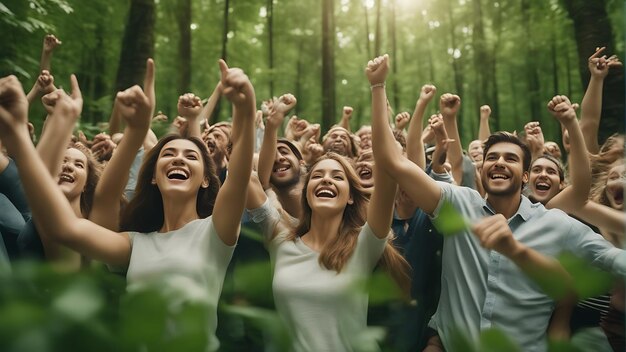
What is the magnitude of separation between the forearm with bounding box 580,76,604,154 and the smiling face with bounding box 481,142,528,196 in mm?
1376

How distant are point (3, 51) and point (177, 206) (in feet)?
17.4

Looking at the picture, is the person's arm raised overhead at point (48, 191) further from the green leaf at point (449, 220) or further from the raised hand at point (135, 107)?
the green leaf at point (449, 220)

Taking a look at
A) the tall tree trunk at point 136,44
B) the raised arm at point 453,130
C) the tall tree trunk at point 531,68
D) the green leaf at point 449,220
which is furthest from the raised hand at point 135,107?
the tall tree trunk at point 531,68

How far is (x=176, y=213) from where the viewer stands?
8.30 ft

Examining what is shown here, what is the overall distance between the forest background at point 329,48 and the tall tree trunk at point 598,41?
13 mm

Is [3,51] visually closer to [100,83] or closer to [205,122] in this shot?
[205,122]

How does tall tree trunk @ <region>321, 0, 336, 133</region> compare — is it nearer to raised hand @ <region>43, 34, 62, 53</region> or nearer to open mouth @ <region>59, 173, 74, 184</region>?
raised hand @ <region>43, 34, 62, 53</region>

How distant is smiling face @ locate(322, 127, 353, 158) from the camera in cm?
466

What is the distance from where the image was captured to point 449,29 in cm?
1961

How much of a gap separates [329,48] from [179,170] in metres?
11.6

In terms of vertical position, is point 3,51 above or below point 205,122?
above

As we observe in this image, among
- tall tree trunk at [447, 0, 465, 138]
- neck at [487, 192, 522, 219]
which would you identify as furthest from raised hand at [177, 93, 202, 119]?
tall tree trunk at [447, 0, 465, 138]

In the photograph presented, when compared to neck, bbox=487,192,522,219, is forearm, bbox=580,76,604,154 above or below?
above

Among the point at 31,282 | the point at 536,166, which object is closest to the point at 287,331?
the point at 31,282
